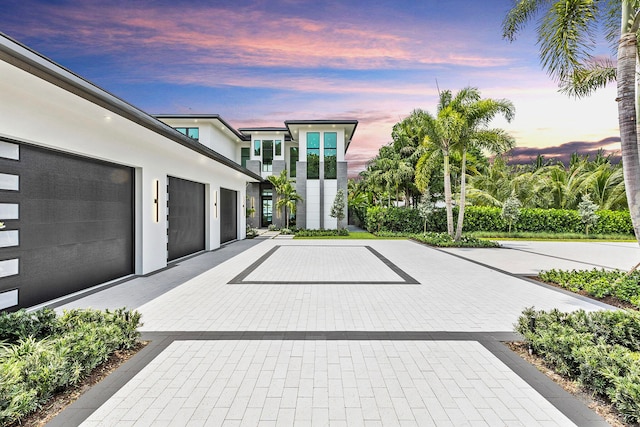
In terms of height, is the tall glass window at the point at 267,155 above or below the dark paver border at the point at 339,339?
above

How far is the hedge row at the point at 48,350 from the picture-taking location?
2.78m

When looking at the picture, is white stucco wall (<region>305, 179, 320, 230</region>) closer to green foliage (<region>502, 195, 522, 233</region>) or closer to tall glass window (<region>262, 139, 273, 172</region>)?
tall glass window (<region>262, 139, 273, 172</region>)

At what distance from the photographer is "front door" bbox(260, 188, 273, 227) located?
30.3 m

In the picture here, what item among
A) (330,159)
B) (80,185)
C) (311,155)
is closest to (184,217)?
(80,185)

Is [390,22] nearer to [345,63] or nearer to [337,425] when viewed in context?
[345,63]

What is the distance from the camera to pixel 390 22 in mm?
12648

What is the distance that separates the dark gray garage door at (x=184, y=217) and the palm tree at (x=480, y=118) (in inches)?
511

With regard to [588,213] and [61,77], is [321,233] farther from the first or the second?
[61,77]

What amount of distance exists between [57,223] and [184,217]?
558cm

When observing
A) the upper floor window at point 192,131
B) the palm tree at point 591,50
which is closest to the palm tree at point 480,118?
the palm tree at point 591,50

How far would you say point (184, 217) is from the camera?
39.3ft

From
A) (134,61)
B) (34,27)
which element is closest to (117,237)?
(34,27)

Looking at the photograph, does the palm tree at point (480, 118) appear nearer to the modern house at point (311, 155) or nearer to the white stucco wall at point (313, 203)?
the modern house at point (311, 155)

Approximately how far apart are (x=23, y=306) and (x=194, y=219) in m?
7.47
